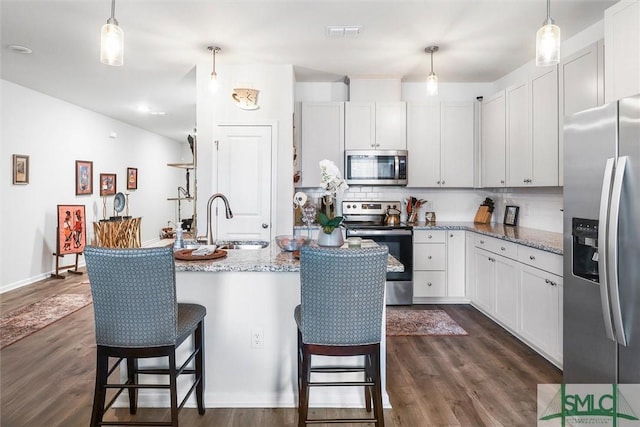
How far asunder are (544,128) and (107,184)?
6.80m

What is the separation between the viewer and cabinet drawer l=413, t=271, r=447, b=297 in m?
4.19

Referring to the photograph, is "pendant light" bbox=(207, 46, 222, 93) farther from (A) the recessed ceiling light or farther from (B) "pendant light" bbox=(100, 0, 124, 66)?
(A) the recessed ceiling light

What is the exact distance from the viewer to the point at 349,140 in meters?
4.41

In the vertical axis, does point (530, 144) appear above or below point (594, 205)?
above

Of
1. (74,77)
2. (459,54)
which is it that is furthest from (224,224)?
(459,54)

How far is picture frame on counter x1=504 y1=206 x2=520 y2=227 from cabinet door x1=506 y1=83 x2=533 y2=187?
493 mm

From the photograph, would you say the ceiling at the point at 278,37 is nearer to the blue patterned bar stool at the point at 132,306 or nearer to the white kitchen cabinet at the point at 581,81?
the white kitchen cabinet at the point at 581,81

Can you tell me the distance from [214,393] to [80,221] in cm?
477

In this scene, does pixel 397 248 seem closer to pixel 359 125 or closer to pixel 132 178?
pixel 359 125

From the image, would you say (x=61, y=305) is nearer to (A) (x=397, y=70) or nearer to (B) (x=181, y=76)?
(B) (x=181, y=76)

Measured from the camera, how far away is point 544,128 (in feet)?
10.8

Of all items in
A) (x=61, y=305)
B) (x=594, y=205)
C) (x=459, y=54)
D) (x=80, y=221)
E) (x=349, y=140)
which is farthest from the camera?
(x=80, y=221)

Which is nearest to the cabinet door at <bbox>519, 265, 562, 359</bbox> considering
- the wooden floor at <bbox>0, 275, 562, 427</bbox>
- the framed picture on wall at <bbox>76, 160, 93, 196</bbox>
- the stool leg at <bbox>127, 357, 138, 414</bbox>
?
the wooden floor at <bbox>0, 275, 562, 427</bbox>

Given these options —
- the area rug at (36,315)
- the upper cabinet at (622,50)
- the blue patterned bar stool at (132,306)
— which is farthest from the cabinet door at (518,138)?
the area rug at (36,315)
